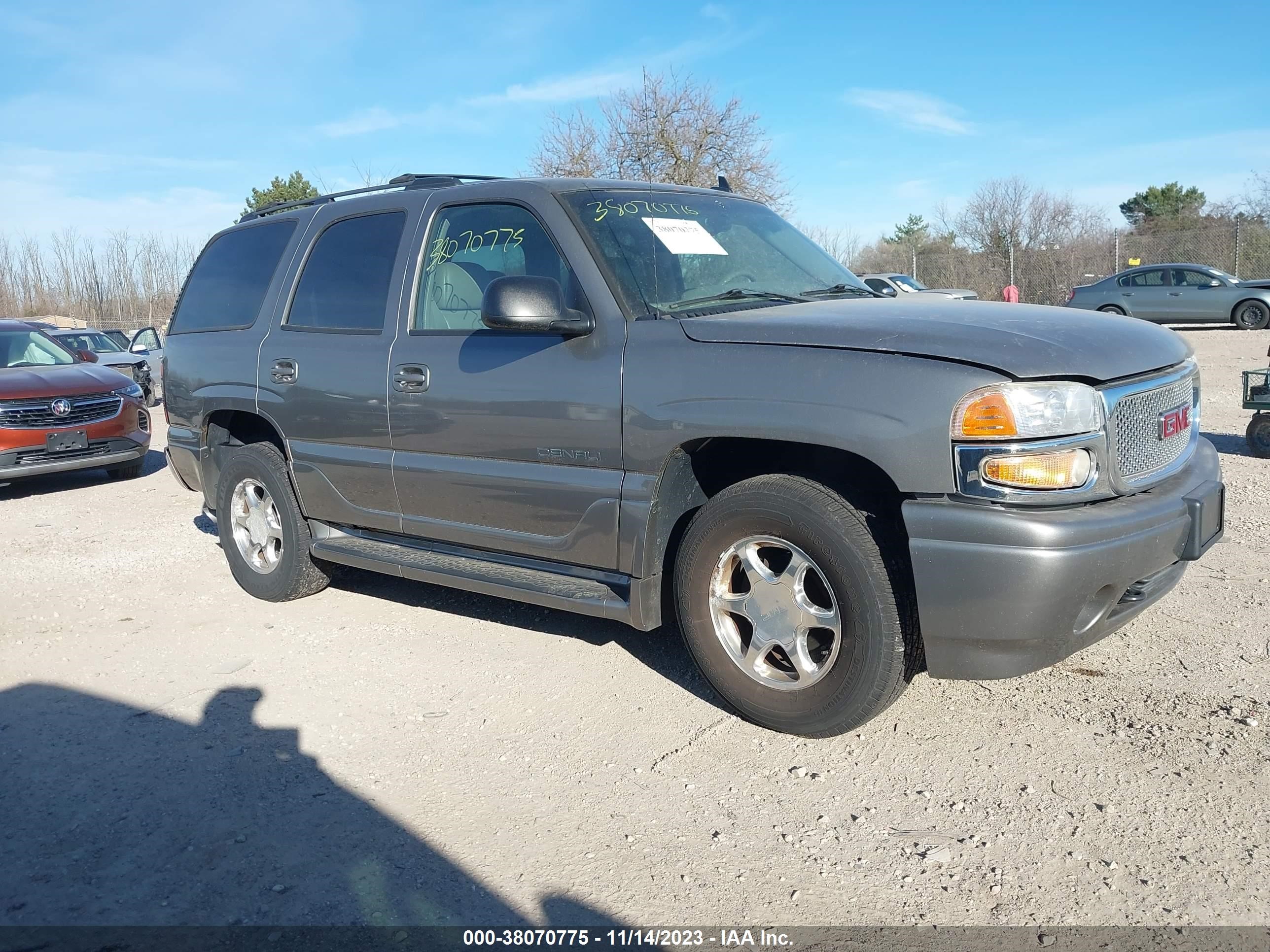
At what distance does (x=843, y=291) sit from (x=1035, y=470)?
162cm

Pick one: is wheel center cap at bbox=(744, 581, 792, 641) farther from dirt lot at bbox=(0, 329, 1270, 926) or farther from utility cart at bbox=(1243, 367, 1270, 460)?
utility cart at bbox=(1243, 367, 1270, 460)

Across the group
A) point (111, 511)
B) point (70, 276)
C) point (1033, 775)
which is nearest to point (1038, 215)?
point (111, 511)

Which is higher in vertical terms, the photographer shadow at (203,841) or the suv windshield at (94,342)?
the suv windshield at (94,342)

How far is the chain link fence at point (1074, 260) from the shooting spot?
1013 inches

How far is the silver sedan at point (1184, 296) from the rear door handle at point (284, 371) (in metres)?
19.0

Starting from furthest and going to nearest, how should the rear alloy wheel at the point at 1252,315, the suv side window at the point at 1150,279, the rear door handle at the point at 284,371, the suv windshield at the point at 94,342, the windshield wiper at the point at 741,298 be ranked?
the suv side window at the point at 1150,279, the rear alloy wheel at the point at 1252,315, the suv windshield at the point at 94,342, the rear door handle at the point at 284,371, the windshield wiper at the point at 741,298

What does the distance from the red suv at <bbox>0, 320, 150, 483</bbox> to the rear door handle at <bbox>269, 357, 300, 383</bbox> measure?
5.50 metres

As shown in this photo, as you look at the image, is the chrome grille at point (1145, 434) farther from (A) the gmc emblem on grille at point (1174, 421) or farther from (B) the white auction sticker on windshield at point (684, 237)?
(B) the white auction sticker on windshield at point (684, 237)

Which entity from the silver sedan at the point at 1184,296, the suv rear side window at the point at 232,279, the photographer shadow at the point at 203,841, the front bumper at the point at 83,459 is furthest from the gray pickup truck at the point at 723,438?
the silver sedan at the point at 1184,296

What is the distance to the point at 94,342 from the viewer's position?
17656mm

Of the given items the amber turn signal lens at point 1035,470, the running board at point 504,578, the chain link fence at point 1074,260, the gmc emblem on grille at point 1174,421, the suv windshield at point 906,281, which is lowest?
the running board at point 504,578

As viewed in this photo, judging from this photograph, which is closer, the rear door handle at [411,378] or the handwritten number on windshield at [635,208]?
the handwritten number on windshield at [635,208]

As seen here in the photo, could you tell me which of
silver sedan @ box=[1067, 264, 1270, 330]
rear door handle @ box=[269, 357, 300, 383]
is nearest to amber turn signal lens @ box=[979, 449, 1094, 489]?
rear door handle @ box=[269, 357, 300, 383]

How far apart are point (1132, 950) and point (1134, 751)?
1080 millimetres
